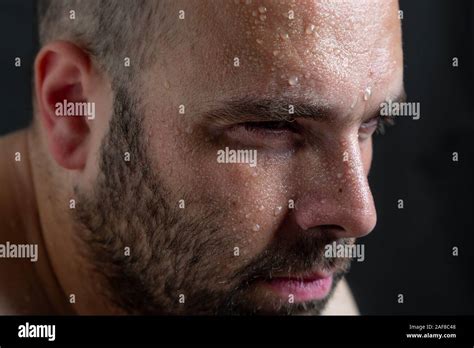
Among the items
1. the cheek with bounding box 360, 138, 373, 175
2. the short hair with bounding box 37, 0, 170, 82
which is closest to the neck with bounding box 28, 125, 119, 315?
the short hair with bounding box 37, 0, 170, 82

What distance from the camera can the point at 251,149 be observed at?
2.75ft

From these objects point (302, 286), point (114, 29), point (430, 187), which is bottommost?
point (302, 286)

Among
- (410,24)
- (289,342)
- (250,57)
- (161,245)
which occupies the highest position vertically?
(410,24)

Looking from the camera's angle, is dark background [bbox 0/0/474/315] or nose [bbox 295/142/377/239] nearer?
nose [bbox 295/142/377/239]

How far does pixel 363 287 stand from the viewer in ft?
3.53

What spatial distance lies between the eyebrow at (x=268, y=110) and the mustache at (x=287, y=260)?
14cm

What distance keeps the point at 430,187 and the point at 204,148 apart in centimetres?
38

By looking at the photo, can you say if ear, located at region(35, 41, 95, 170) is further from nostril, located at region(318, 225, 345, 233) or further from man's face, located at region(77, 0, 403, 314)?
nostril, located at region(318, 225, 345, 233)

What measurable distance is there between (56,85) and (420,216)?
0.53 m

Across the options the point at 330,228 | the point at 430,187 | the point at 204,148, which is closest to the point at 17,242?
the point at 204,148

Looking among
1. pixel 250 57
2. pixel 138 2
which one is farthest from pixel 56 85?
pixel 250 57

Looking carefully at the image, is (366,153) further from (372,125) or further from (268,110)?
(268,110)

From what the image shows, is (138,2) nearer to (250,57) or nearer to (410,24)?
(250,57)

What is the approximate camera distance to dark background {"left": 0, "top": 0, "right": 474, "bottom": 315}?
3.36 ft
